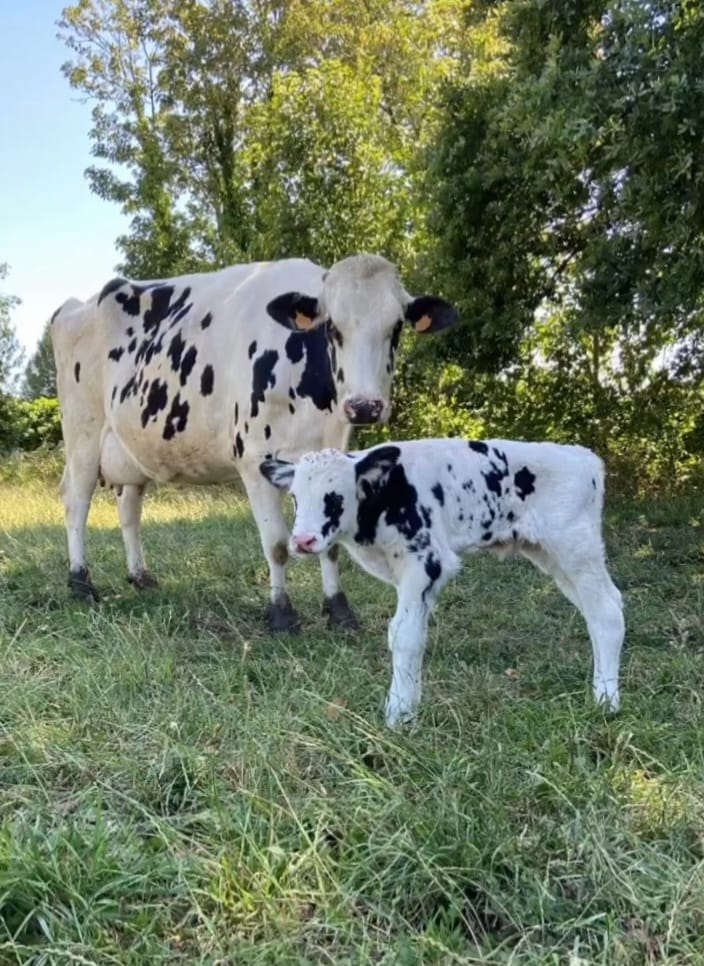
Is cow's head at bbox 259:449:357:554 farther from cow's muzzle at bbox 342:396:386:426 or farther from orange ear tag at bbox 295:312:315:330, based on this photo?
orange ear tag at bbox 295:312:315:330

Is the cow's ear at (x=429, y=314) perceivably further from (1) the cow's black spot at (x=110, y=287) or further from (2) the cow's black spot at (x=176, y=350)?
(1) the cow's black spot at (x=110, y=287)

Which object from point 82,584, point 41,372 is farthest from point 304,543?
point 41,372

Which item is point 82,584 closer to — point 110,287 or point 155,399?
point 155,399

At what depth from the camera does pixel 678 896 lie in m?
2.45

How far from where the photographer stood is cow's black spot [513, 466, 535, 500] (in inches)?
174

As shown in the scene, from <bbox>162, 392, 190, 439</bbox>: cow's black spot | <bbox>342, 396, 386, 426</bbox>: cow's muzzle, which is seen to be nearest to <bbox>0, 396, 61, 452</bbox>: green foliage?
<bbox>162, 392, 190, 439</bbox>: cow's black spot

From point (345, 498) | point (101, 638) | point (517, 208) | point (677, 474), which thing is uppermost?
point (517, 208)

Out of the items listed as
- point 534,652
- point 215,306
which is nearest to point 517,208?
point 215,306

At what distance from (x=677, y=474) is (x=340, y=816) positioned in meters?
11.6

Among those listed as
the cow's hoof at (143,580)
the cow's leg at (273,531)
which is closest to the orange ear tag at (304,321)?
the cow's leg at (273,531)

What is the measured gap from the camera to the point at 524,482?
4441 mm

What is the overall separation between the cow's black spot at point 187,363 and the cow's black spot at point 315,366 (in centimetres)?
100

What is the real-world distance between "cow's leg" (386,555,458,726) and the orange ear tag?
2.25 metres

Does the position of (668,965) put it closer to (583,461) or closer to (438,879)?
(438,879)
